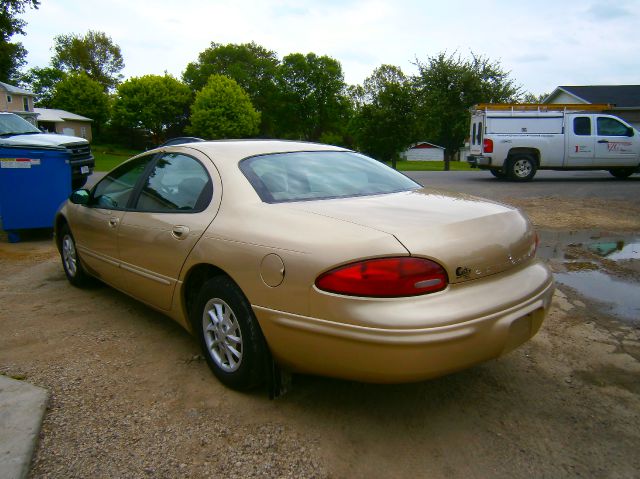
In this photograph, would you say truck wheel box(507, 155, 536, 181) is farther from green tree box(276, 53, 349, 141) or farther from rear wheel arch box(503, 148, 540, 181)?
green tree box(276, 53, 349, 141)

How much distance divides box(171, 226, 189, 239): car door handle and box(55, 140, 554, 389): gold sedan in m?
0.01

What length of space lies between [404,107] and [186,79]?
48.5 meters

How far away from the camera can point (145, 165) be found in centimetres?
393

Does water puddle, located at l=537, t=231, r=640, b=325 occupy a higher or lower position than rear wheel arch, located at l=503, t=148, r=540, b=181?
lower

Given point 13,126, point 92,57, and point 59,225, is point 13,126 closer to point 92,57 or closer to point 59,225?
point 59,225

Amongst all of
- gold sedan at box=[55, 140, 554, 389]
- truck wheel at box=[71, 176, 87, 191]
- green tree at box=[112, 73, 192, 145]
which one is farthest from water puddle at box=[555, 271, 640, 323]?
green tree at box=[112, 73, 192, 145]

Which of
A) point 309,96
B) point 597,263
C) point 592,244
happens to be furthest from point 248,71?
point 597,263

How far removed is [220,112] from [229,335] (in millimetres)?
55459

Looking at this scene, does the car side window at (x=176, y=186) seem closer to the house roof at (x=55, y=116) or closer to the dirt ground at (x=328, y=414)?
the dirt ground at (x=328, y=414)

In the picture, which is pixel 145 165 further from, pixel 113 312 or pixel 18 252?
pixel 18 252

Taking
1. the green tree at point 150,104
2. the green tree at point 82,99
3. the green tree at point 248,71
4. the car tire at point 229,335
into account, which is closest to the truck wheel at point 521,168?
the car tire at point 229,335

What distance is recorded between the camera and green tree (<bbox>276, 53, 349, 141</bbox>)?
6969 centimetres

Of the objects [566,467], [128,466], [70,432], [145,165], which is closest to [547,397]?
[566,467]

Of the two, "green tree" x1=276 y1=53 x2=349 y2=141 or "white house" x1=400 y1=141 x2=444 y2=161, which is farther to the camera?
"white house" x1=400 y1=141 x2=444 y2=161
